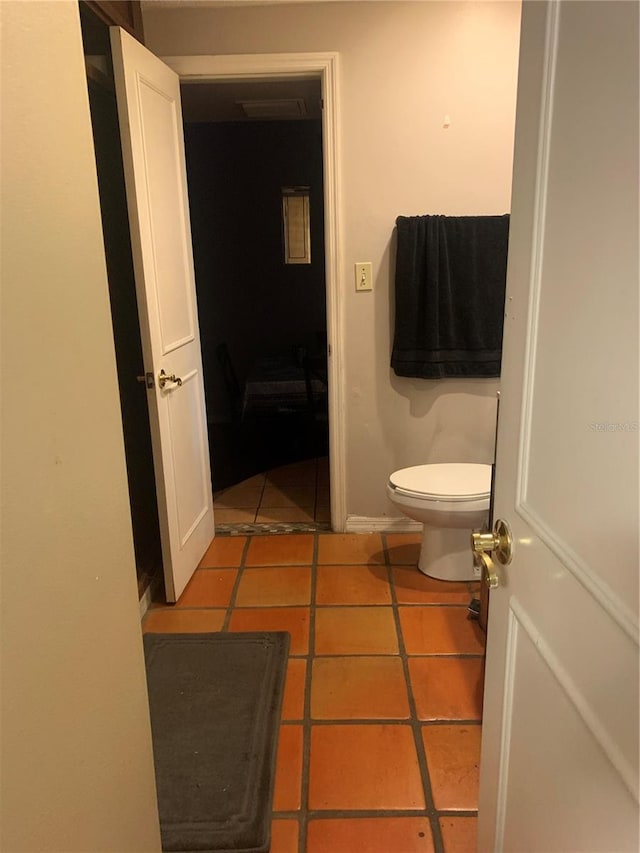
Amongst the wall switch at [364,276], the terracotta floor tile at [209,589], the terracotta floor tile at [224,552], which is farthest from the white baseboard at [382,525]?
the wall switch at [364,276]

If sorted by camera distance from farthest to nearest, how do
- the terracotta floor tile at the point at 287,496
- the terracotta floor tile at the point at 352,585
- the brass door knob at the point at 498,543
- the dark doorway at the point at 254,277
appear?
the dark doorway at the point at 254,277 < the terracotta floor tile at the point at 287,496 < the terracotta floor tile at the point at 352,585 < the brass door knob at the point at 498,543

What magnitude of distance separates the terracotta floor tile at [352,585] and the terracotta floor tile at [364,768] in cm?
68

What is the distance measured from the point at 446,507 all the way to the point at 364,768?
1003 mm

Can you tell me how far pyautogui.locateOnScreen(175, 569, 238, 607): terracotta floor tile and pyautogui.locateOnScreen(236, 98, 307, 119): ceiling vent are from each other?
2833 millimetres

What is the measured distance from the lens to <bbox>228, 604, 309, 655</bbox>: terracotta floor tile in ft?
7.39

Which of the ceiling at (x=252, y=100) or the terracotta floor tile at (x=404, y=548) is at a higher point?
the ceiling at (x=252, y=100)

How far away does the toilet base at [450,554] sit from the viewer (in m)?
2.54

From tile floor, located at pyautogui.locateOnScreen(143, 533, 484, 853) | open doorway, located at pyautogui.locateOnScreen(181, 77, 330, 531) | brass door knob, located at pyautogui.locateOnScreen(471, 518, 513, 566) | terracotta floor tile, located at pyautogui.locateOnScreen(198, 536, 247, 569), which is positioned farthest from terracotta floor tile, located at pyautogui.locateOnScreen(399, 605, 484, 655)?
open doorway, located at pyautogui.locateOnScreen(181, 77, 330, 531)

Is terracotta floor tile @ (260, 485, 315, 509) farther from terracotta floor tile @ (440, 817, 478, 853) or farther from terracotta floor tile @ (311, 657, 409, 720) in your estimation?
terracotta floor tile @ (440, 817, 478, 853)

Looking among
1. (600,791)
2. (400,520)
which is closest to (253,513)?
(400,520)

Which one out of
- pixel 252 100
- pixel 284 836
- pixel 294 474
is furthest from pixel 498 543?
pixel 252 100

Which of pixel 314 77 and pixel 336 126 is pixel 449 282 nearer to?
pixel 336 126

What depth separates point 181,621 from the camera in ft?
7.73

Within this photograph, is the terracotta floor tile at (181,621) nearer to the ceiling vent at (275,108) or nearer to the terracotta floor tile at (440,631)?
the terracotta floor tile at (440,631)
